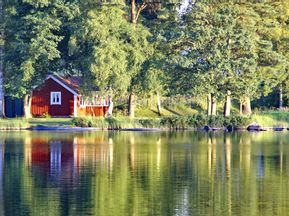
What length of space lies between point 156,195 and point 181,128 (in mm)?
37434

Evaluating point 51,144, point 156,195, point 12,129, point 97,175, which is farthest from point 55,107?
point 156,195

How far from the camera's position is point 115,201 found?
90.4ft

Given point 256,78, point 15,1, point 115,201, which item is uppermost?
point 15,1

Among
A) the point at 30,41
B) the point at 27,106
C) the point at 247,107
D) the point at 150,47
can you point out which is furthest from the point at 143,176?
the point at 247,107

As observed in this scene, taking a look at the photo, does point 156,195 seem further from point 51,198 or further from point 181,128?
point 181,128

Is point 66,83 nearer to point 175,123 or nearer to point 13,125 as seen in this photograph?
point 13,125

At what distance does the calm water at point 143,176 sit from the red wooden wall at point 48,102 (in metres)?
20.8

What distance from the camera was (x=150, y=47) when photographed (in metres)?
A: 70.8

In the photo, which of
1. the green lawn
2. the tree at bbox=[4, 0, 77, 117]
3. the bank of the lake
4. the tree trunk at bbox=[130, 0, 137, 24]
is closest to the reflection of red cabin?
the tree at bbox=[4, 0, 77, 117]

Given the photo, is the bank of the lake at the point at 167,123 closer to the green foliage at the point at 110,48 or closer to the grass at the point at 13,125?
the grass at the point at 13,125

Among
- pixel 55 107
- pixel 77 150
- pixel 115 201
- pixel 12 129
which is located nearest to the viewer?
pixel 115 201

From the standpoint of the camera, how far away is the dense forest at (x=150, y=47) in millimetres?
68000

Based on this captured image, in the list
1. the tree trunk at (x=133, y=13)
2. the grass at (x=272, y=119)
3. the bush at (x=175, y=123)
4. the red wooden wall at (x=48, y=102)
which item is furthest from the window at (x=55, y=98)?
the grass at (x=272, y=119)

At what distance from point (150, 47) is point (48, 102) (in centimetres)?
1113
